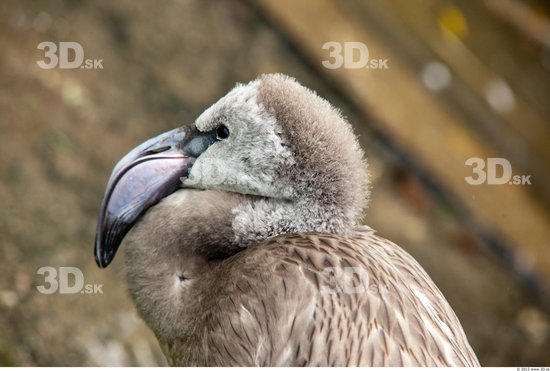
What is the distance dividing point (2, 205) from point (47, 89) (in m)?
0.76

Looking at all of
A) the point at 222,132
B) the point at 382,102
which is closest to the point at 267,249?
the point at 222,132

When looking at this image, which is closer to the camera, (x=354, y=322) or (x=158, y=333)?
(x=354, y=322)

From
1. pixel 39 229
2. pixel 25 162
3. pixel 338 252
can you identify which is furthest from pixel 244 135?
pixel 25 162

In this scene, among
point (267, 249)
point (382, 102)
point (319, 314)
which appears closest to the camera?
point (319, 314)

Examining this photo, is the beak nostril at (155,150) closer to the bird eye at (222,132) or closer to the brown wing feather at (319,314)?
the bird eye at (222,132)

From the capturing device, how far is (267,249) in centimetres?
218

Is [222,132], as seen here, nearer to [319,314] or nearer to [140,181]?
[140,181]

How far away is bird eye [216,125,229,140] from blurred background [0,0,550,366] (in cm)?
155

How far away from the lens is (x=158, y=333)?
2332 mm

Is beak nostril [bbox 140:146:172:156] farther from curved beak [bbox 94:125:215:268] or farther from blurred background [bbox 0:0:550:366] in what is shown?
blurred background [bbox 0:0:550:366]

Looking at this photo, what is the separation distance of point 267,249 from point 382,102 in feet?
7.49

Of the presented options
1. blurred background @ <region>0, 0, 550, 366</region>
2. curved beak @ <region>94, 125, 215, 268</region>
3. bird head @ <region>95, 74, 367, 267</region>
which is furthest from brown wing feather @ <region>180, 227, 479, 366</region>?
blurred background @ <region>0, 0, 550, 366</region>

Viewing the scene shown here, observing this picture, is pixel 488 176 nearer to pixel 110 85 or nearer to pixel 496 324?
pixel 496 324

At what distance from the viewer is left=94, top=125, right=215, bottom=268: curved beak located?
2.34 meters
